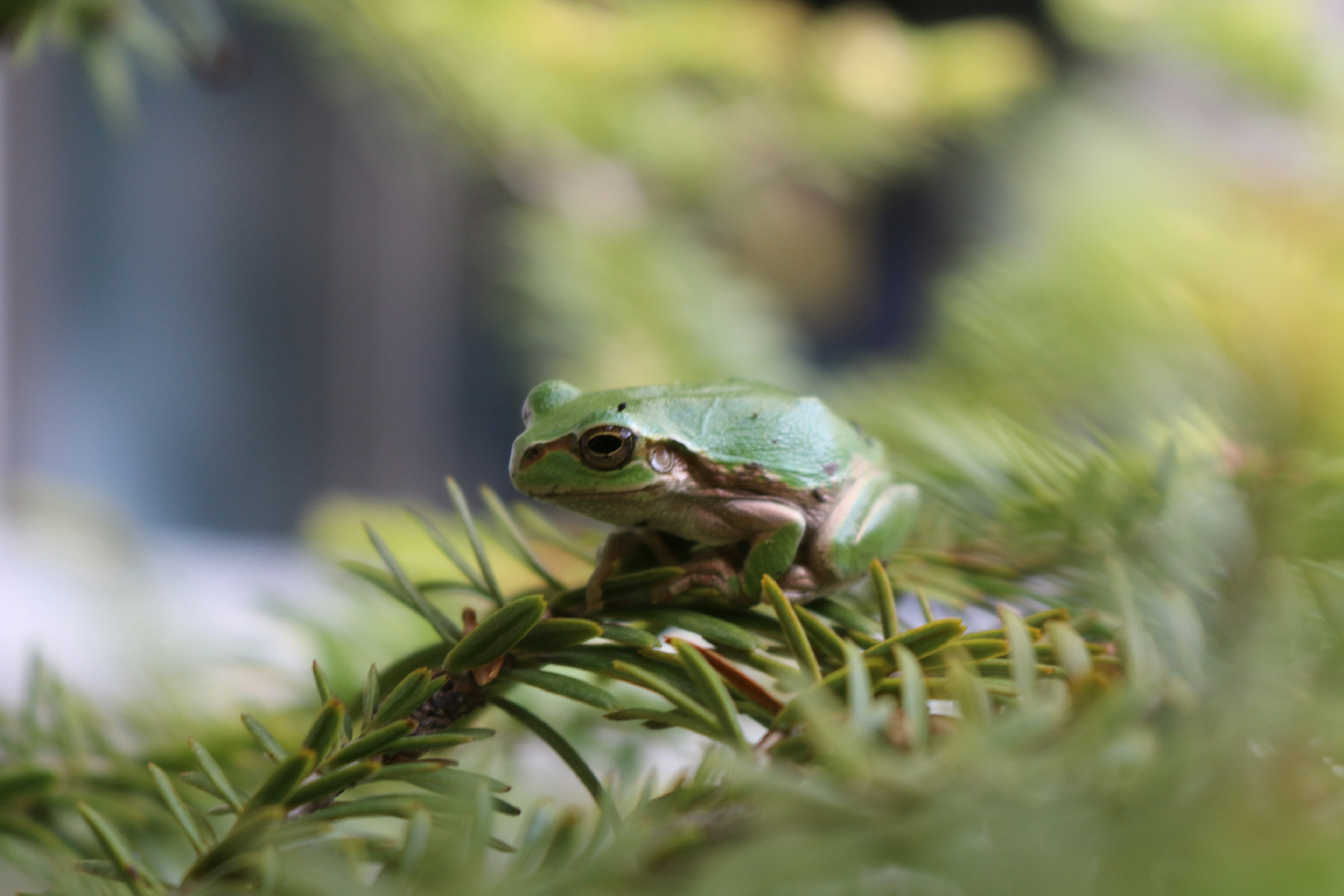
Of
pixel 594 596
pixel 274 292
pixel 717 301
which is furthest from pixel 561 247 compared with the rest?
pixel 274 292

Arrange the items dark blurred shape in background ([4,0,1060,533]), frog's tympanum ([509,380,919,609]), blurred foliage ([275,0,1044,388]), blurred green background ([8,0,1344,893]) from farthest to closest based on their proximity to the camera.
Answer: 1. dark blurred shape in background ([4,0,1060,533])
2. blurred foliage ([275,0,1044,388])
3. frog's tympanum ([509,380,919,609])
4. blurred green background ([8,0,1344,893])

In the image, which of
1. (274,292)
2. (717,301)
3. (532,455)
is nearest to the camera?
(532,455)

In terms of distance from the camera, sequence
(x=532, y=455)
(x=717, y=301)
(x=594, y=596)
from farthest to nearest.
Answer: (x=717, y=301), (x=532, y=455), (x=594, y=596)

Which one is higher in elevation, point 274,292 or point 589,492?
point 274,292

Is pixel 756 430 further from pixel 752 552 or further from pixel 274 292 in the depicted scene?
pixel 274 292

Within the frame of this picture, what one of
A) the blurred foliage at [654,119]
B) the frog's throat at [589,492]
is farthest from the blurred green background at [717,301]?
the frog's throat at [589,492]

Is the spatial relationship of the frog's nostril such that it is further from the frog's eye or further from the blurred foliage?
the blurred foliage

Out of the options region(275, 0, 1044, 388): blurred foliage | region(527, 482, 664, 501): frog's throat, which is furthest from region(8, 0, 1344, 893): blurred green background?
region(527, 482, 664, 501): frog's throat
